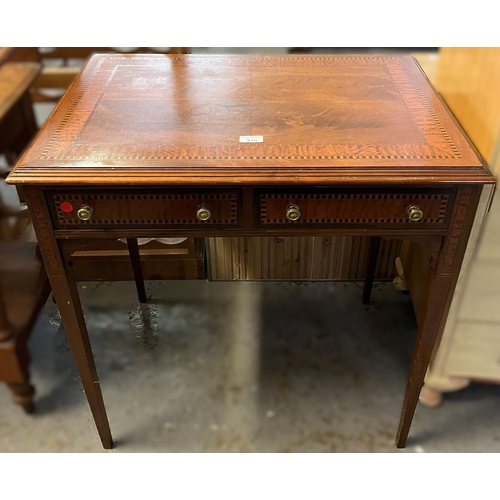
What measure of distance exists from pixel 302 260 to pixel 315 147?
2.43ft

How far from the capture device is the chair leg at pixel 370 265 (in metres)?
1.42

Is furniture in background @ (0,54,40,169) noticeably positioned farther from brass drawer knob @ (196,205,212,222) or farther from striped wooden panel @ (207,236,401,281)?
striped wooden panel @ (207,236,401,281)

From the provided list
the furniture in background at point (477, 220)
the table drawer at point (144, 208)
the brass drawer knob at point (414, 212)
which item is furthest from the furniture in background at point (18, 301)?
the furniture in background at point (477, 220)

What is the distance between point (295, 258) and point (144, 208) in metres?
0.79

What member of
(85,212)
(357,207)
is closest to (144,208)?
(85,212)

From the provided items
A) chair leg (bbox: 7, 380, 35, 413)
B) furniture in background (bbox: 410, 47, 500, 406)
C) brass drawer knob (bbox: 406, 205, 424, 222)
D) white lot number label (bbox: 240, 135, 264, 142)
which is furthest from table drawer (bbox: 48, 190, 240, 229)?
Result: chair leg (bbox: 7, 380, 35, 413)

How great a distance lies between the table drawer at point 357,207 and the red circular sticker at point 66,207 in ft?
1.02

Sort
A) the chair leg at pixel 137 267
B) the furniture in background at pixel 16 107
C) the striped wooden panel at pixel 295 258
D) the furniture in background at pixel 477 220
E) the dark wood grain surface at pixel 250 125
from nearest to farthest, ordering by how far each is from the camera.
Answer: the dark wood grain surface at pixel 250 125 → the furniture in background at pixel 477 220 → the furniture in background at pixel 16 107 → the chair leg at pixel 137 267 → the striped wooden panel at pixel 295 258

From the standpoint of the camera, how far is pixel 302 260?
154 cm

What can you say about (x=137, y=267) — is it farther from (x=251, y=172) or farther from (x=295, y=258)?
(x=251, y=172)

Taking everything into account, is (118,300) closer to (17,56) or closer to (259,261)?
(259,261)

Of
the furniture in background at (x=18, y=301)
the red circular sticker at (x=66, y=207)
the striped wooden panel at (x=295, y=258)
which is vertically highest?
the red circular sticker at (x=66, y=207)

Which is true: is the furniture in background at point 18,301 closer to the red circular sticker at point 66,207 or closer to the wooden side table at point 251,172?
the wooden side table at point 251,172

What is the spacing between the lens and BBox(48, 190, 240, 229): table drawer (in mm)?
812
